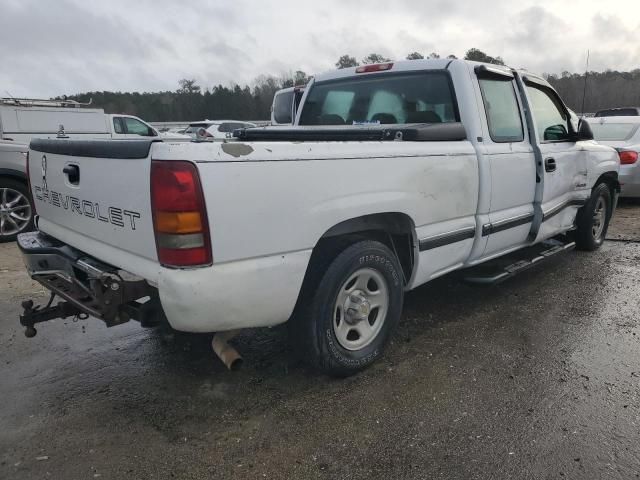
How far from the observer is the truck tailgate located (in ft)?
7.54

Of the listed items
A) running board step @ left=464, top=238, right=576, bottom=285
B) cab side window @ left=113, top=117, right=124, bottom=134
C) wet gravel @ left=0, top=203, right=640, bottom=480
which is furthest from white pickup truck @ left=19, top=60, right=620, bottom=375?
cab side window @ left=113, top=117, right=124, bottom=134

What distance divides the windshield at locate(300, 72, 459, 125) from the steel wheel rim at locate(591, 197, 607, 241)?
115 inches

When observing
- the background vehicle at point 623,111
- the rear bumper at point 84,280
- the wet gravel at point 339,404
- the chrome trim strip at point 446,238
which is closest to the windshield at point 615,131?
the wet gravel at point 339,404

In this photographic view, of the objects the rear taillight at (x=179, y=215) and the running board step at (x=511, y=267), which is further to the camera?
the running board step at (x=511, y=267)

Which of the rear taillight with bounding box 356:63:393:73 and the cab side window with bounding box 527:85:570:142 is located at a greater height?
the rear taillight with bounding box 356:63:393:73

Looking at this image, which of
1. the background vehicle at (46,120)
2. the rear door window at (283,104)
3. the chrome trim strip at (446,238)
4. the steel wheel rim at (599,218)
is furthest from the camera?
the rear door window at (283,104)

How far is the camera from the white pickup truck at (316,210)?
2.21 metres

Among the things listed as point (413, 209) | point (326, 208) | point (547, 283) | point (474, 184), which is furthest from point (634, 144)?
point (326, 208)

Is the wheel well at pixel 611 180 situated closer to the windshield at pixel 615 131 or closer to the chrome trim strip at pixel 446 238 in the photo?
the chrome trim strip at pixel 446 238

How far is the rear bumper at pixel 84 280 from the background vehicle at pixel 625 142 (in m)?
8.38

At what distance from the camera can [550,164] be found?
168 inches

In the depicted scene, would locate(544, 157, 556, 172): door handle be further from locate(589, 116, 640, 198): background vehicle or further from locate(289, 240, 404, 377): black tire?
locate(589, 116, 640, 198): background vehicle

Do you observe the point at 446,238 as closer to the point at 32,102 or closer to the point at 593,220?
the point at 593,220

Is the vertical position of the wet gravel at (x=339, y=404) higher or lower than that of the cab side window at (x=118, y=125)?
lower
